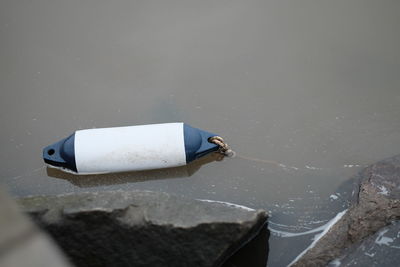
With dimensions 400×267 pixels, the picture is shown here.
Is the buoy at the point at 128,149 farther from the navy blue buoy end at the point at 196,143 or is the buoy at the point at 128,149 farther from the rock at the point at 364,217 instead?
the rock at the point at 364,217

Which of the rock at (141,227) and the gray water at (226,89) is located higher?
the gray water at (226,89)

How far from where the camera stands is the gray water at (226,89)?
2.31 metres

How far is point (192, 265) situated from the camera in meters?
1.92

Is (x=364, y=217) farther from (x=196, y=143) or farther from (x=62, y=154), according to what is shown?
(x=62, y=154)

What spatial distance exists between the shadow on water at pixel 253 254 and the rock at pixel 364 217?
14 centimetres

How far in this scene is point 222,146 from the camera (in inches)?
92.0

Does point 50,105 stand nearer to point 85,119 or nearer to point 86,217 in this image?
point 85,119

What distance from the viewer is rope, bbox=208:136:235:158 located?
2.32 metres

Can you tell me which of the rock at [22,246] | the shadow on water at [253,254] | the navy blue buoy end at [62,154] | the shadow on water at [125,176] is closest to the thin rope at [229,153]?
the shadow on water at [125,176]

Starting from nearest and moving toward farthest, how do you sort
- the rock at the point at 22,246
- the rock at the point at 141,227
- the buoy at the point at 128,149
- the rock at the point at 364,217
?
the rock at the point at 22,246 → the rock at the point at 141,227 → the rock at the point at 364,217 → the buoy at the point at 128,149

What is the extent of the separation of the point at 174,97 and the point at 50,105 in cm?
59

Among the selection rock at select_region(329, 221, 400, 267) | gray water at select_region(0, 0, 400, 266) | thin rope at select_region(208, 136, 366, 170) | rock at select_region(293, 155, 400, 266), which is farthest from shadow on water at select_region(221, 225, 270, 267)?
thin rope at select_region(208, 136, 366, 170)

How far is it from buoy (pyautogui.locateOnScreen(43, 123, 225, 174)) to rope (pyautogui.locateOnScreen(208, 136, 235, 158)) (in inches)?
3.0

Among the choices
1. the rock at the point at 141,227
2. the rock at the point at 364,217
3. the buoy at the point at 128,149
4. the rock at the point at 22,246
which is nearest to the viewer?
the rock at the point at 22,246
